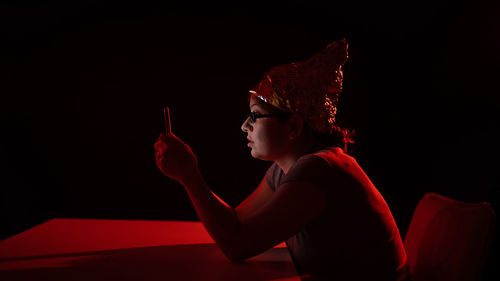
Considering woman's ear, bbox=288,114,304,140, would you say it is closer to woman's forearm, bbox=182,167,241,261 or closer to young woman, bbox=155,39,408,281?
young woman, bbox=155,39,408,281

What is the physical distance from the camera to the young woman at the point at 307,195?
0.91 meters

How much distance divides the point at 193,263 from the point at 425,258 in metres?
0.66

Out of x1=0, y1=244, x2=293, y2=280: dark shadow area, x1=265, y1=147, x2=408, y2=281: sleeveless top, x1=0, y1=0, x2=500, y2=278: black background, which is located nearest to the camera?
x1=0, y1=244, x2=293, y2=280: dark shadow area

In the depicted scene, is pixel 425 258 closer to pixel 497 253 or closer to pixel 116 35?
pixel 497 253

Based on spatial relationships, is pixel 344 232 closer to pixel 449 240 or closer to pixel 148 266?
pixel 449 240

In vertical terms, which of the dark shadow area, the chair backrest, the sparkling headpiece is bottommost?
the chair backrest

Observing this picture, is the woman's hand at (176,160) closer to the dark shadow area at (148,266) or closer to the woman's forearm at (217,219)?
the woman's forearm at (217,219)

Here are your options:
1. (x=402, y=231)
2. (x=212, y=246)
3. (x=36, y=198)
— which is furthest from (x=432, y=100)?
(x=36, y=198)

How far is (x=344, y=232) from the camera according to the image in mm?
950

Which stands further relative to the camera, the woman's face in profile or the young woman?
the woman's face in profile

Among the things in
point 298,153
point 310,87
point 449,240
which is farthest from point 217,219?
point 449,240

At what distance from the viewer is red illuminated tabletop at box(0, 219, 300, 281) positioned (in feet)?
2.79

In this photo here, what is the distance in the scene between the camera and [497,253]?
5.18ft

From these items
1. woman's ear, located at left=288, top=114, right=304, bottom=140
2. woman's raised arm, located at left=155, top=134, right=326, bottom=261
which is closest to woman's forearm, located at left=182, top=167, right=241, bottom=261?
woman's raised arm, located at left=155, top=134, right=326, bottom=261
